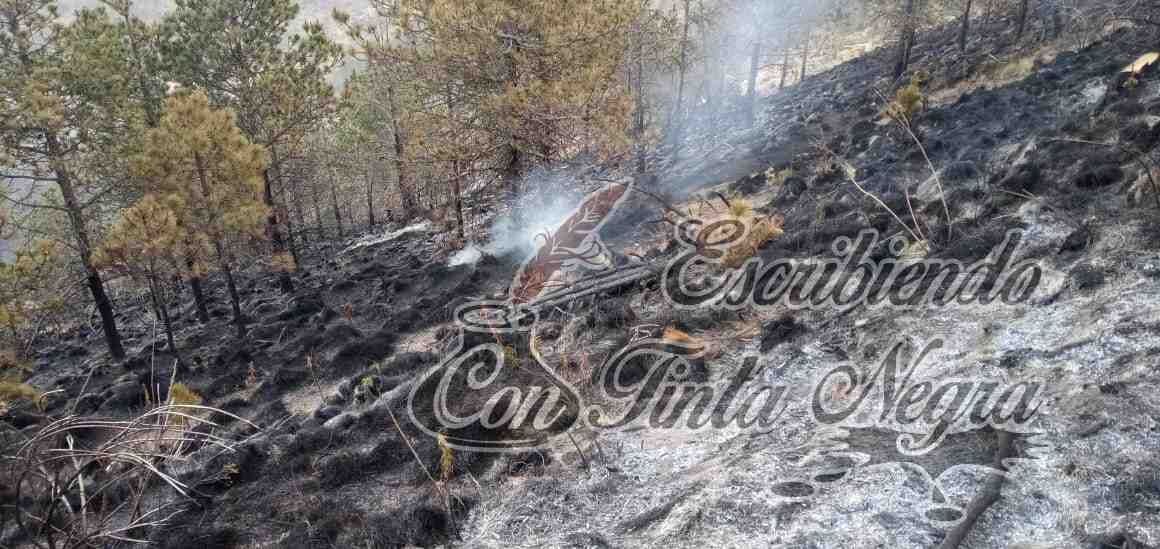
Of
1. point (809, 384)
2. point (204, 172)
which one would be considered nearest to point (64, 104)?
point (204, 172)

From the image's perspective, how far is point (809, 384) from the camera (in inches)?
247

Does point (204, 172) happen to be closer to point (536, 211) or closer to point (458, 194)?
point (458, 194)

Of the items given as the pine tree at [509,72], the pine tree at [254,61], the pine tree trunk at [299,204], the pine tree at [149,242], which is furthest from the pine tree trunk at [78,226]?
the pine tree trunk at [299,204]

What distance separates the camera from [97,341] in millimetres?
19125

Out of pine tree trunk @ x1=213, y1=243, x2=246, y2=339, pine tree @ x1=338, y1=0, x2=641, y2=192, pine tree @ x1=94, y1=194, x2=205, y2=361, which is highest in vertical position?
pine tree @ x1=338, y1=0, x2=641, y2=192

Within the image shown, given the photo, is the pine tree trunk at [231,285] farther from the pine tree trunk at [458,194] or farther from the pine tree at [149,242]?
the pine tree trunk at [458,194]

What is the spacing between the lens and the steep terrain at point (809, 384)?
13.7ft

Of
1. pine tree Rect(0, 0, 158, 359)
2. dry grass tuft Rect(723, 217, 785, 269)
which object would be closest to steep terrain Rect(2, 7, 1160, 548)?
dry grass tuft Rect(723, 217, 785, 269)

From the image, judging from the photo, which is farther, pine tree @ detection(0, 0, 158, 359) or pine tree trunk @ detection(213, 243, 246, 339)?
pine tree trunk @ detection(213, 243, 246, 339)

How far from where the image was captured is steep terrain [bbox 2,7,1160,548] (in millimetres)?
4168

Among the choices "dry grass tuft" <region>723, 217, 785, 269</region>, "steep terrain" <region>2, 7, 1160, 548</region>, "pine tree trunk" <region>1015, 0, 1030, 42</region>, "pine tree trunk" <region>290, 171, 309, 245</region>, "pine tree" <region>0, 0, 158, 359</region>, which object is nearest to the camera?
"steep terrain" <region>2, 7, 1160, 548</region>

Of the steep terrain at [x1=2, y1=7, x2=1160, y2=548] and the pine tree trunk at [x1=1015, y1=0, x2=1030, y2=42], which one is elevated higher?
the pine tree trunk at [x1=1015, y1=0, x2=1030, y2=42]

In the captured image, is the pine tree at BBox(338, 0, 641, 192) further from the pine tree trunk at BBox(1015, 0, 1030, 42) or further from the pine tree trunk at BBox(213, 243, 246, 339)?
the pine tree trunk at BBox(1015, 0, 1030, 42)

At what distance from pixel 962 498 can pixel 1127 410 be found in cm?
130
